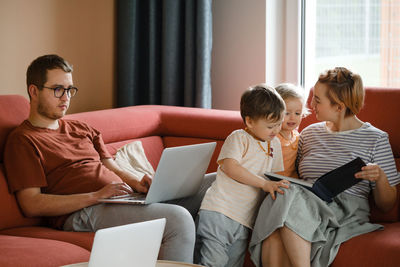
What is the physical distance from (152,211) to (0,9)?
1.46 m

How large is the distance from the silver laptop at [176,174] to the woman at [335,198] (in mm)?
321

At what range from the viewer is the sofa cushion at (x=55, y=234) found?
2.22m

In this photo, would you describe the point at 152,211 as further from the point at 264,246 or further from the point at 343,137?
the point at 343,137

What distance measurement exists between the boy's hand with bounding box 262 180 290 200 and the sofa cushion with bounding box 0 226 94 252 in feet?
2.33

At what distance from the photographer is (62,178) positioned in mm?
2438

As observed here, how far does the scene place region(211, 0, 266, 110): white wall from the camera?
371 centimetres

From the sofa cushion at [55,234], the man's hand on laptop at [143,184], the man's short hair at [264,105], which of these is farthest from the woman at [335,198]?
the sofa cushion at [55,234]

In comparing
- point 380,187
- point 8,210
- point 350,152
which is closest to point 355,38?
point 350,152

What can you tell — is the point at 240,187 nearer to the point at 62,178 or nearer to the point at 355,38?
the point at 62,178

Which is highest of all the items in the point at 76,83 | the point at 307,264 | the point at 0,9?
the point at 0,9

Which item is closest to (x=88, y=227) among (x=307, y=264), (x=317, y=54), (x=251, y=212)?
(x=251, y=212)

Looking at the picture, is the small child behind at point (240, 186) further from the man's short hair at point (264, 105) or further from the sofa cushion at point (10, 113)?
the sofa cushion at point (10, 113)

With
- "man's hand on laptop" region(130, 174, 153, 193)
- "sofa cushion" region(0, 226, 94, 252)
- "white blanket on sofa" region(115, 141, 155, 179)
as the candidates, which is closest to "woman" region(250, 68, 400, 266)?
"man's hand on laptop" region(130, 174, 153, 193)

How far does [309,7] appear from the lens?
12.3 ft
